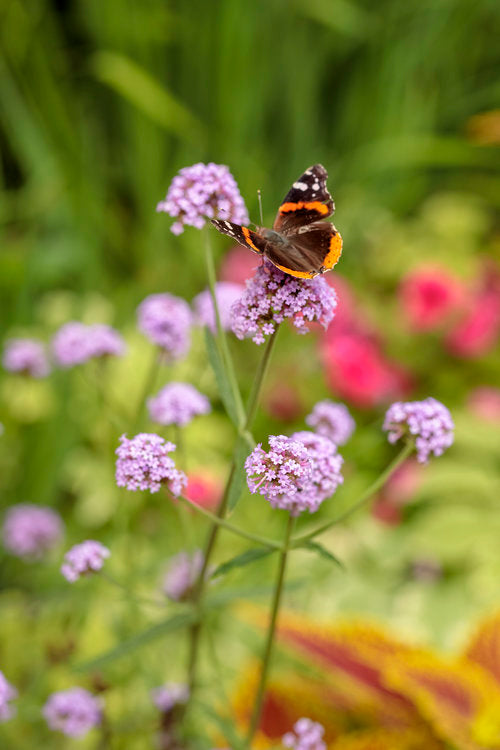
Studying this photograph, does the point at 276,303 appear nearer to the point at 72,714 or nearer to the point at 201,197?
the point at 201,197

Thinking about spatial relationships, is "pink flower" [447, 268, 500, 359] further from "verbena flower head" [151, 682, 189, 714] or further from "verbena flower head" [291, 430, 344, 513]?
"verbena flower head" [291, 430, 344, 513]

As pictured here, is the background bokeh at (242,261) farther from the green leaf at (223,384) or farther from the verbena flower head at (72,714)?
the green leaf at (223,384)

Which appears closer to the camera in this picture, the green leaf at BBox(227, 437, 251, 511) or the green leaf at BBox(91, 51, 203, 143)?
the green leaf at BBox(227, 437, 251, 511)

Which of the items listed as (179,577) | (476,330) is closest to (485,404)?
(476,330)

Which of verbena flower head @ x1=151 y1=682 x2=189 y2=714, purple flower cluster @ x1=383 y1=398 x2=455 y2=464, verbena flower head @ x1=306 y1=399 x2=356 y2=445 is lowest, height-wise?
verbena flower head @ x1=151 y1=682 x2=189 y2=714

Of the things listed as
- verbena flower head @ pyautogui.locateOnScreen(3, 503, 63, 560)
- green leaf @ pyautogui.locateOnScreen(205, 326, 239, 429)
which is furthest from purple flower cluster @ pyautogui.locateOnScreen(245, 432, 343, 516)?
verbena flower head @ pyautogui.locateOnScreen(3, 503, 63, 560)

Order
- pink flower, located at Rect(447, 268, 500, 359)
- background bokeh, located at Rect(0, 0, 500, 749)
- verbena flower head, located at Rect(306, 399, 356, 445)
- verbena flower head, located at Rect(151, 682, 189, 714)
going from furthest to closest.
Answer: pink flower, located at Rect(447, 268, 500, 359), background bokeh, located at Rect(0, 0, 500, 749), verbena flower head, located at Rect(151, 682, 189, 714), verbena flower head, located at Rect(306, 399, 356, 445)

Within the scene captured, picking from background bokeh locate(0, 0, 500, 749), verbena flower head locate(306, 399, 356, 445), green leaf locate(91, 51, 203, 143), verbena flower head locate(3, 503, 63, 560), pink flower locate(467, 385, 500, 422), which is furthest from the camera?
green leaf locate(91, 51, 203, 143)
